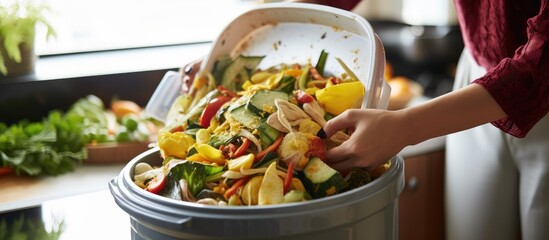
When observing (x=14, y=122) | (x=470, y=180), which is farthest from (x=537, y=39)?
(x=14, y=122)

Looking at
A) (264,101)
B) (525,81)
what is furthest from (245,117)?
(525,81)

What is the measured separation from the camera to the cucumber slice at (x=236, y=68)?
118 cm

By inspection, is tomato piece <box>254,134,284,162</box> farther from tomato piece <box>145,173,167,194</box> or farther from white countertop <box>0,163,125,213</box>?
white countertop <box>0,163,125,213</box>

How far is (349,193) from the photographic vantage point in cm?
79

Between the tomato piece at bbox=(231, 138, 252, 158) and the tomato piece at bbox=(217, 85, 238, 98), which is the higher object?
the tomato piece at bbox=(231, 138, 252, 158)

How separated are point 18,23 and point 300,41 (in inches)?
30.1

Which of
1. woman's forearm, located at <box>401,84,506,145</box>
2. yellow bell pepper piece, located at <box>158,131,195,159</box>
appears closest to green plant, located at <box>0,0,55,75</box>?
yellow bell pepper piece, located at <box>158,131,195,159</box>

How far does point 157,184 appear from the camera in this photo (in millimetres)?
873

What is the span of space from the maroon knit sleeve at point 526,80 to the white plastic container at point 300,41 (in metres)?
0.16

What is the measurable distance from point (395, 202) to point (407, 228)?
699mm

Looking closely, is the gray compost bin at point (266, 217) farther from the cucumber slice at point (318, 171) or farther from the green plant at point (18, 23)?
the green plant at point (18, 23)

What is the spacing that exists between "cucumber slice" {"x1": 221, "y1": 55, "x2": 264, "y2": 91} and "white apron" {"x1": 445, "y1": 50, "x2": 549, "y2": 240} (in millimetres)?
443

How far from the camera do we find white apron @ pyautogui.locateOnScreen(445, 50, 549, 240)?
1.23 m

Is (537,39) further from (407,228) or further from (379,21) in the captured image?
(379,21)
